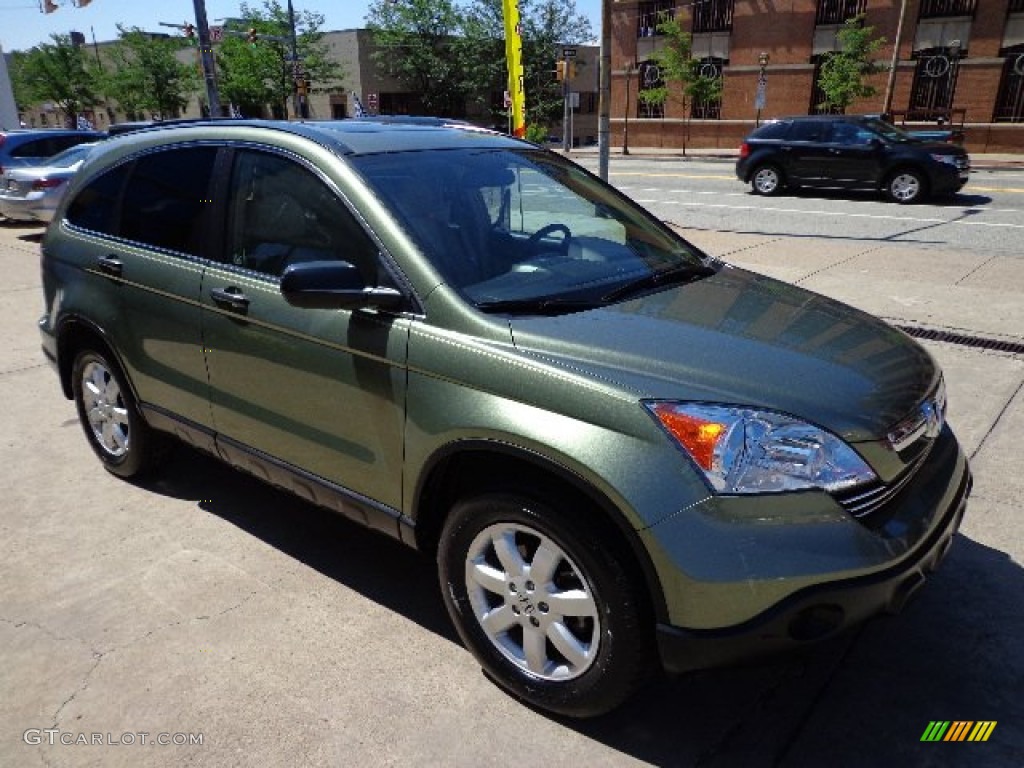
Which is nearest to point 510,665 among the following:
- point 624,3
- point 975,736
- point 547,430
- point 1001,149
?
point 547,430

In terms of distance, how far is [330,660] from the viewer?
9.21ft

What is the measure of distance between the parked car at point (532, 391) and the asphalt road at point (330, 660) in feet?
0.89

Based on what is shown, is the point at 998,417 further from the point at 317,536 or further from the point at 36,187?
the point at 36,187

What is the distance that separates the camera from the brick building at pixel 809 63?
1101 inches

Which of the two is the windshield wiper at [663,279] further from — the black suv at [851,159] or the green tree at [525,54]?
the green tree at [525,54]

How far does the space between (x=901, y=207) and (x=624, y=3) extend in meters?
25.6

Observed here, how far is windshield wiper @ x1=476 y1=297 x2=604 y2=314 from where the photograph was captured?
256cm

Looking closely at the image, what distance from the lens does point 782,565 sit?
2031mm

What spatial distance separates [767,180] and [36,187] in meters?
13.8

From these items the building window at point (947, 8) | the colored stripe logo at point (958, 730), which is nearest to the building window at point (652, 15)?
the building window at point (947, 8)

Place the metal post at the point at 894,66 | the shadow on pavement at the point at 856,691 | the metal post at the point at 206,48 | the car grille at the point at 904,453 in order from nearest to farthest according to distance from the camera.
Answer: the car grille at the point at 904,453, the shadow on pavement at the point at 856,691, the metal post at the point at 206,48, the metal post at the point at 894,66

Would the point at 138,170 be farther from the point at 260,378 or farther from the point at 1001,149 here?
the point at 1001,149

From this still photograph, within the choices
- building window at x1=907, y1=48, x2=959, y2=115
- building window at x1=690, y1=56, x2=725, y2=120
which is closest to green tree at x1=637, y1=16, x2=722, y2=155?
building window at x1=690, y1=56, x2=725, y2=120

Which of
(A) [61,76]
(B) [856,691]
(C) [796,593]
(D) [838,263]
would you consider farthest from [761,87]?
(A) [61,76]
